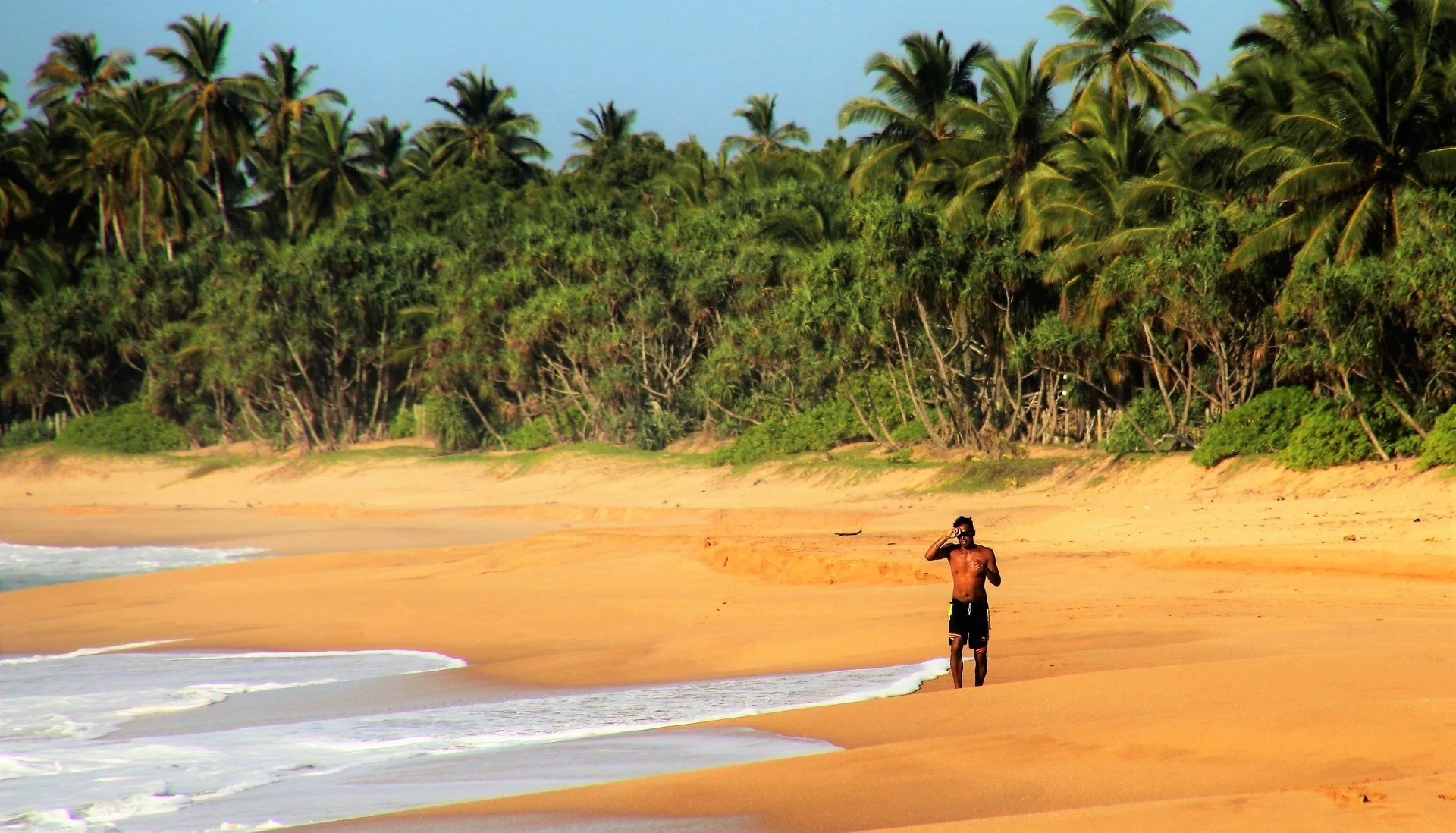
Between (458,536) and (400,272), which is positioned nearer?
(458,536)

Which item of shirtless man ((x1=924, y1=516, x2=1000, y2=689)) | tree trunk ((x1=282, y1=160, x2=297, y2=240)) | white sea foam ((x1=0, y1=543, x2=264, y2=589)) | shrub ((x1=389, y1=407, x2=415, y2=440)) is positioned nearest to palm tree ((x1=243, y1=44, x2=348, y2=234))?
tree trunk ((x1=282, y1=160, x2=297, y2=240))

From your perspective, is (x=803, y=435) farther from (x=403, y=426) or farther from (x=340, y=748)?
(x=340, y=748)

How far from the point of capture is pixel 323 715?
28.6 feet

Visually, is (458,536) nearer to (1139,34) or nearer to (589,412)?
(589,412)

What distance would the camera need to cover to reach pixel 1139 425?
23891 millimetres

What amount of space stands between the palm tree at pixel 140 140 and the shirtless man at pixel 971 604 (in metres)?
49.2

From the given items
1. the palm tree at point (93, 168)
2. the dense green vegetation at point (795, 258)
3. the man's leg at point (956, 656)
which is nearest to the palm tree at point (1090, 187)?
the dense green vegetation at point (795, 258)

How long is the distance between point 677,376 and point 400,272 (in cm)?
1175

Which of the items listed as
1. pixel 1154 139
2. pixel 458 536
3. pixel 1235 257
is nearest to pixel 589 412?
pixel 458 536

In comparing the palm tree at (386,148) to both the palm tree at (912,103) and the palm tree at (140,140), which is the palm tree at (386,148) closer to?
the palm tree at (140,140)

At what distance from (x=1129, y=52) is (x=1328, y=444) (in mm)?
16962

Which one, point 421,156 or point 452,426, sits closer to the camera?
point 452,426

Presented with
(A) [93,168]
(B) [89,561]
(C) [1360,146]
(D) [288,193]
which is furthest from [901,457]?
(A) [93,168]

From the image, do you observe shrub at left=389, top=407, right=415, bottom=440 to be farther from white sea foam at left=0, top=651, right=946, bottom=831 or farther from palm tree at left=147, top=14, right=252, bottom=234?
white sea foam at left=0, top=651, right=946, bottom=831
